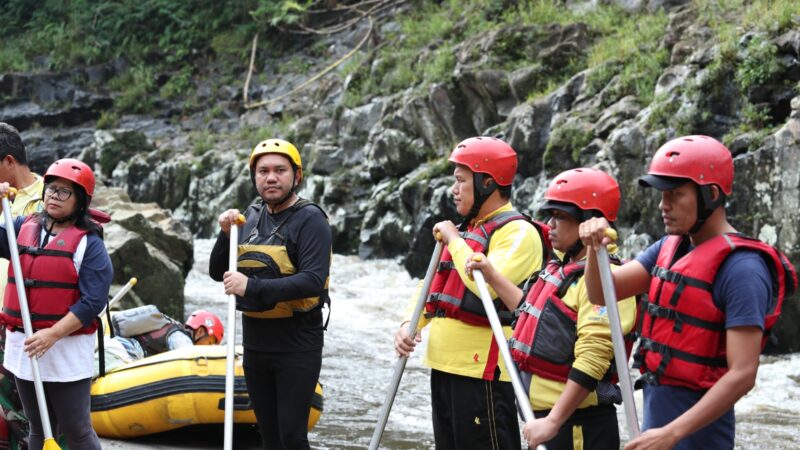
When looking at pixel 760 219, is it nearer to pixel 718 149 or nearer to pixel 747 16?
pixel 747 16

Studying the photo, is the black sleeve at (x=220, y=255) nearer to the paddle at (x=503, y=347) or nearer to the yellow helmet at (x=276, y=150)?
the yellow helmet at (x=276, y=150)

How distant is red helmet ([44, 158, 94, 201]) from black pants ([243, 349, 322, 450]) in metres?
0.96

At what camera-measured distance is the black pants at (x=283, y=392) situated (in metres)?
3.86

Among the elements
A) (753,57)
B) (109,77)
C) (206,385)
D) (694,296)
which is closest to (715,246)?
(694,296)

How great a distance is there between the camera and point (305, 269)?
153 inches

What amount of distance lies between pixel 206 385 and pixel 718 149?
3786mm

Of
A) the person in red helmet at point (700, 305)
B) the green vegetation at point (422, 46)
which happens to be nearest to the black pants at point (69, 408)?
the person in red helmet at point (700, 305)

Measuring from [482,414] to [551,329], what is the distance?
53cm

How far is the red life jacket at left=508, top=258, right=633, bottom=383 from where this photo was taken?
10.3 ft

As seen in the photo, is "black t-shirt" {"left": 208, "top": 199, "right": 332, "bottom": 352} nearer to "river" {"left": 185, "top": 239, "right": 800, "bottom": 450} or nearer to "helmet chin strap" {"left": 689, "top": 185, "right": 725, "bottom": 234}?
"helmet chin strap" {"left": 689, "top": 185, "right": 725, "bottom": 234}

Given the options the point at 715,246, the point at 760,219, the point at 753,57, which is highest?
the point at 753,57

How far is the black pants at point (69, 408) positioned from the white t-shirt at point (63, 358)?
0.04m

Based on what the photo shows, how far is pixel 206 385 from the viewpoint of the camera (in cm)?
565

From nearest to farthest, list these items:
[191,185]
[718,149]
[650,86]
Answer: [718,149], [650,86], [191,185]
